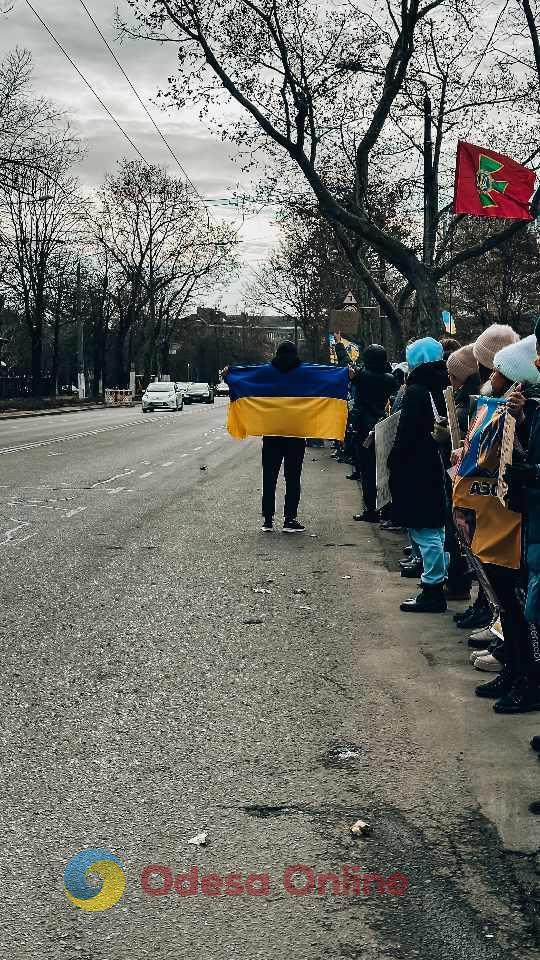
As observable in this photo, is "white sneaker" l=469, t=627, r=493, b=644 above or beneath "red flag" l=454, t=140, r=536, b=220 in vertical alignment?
beneath

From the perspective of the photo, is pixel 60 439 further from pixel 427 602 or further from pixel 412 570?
pixel 427 602

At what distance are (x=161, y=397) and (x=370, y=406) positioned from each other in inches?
1912

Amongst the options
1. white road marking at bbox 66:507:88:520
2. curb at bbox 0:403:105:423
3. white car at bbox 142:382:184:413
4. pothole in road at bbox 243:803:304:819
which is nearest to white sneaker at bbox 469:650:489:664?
pothole in road at bbox 243:803:304:819

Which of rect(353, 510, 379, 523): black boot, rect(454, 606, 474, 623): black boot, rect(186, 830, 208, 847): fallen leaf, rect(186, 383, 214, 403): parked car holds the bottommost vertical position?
rect(186, 383, 214, 403): parked car

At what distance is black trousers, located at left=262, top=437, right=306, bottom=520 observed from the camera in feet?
42.1

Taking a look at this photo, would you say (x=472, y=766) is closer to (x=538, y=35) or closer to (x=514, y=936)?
(x=514, y=936)

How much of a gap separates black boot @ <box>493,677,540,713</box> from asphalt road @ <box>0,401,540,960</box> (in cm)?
12

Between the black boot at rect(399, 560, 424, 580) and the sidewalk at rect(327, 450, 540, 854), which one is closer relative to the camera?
the sidewalk at rect(327, 450, 540, 854)

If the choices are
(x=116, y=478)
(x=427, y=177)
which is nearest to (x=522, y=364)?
(x=116, y=478)

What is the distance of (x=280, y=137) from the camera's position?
23.6 meters

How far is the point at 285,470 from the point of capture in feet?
43.4

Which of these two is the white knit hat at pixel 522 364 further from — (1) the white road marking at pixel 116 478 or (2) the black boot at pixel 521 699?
(1) the white road marking at pixel 116 478

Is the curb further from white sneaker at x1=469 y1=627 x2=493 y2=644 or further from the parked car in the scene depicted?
white sneaker at x1=469 y1=627 x2=493 y2=644

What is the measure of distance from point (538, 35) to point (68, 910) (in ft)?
69.6
